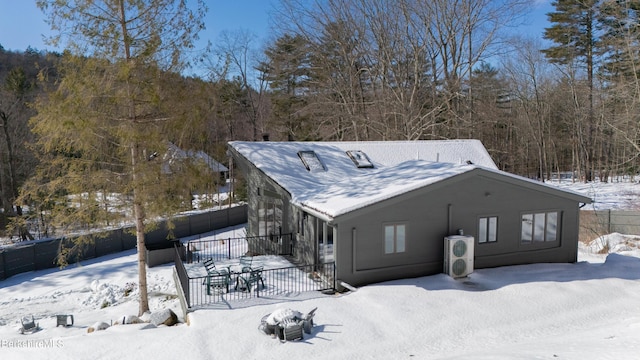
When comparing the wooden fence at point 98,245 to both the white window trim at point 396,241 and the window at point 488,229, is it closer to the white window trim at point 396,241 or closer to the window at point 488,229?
the white window trim at point 396,241

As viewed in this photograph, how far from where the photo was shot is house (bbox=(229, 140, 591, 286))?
1148 centimetres

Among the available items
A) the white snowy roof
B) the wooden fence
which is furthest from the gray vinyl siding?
the wooden fence

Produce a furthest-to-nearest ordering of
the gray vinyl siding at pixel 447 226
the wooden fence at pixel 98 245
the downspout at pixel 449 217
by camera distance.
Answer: the wooden fence at pixel 98 245
the downspout at pixel 449 217
the gray vinyl siding at pixel 447 226

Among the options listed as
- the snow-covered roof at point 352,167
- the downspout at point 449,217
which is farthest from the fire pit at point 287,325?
the downspout at point 449,217

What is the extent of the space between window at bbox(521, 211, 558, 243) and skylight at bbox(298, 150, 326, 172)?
23.8ft

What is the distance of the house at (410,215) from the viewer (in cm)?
1148

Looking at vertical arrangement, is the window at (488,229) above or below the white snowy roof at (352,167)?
below

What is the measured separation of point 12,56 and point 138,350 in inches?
2565

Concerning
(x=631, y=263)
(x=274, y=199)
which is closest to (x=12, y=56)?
(x=274, y=199)

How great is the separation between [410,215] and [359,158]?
597 cm

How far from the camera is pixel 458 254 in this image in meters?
11.9

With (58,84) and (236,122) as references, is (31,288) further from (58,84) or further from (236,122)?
(236,122)

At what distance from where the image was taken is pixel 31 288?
15812mm

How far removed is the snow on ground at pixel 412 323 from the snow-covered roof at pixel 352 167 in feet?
8.74
